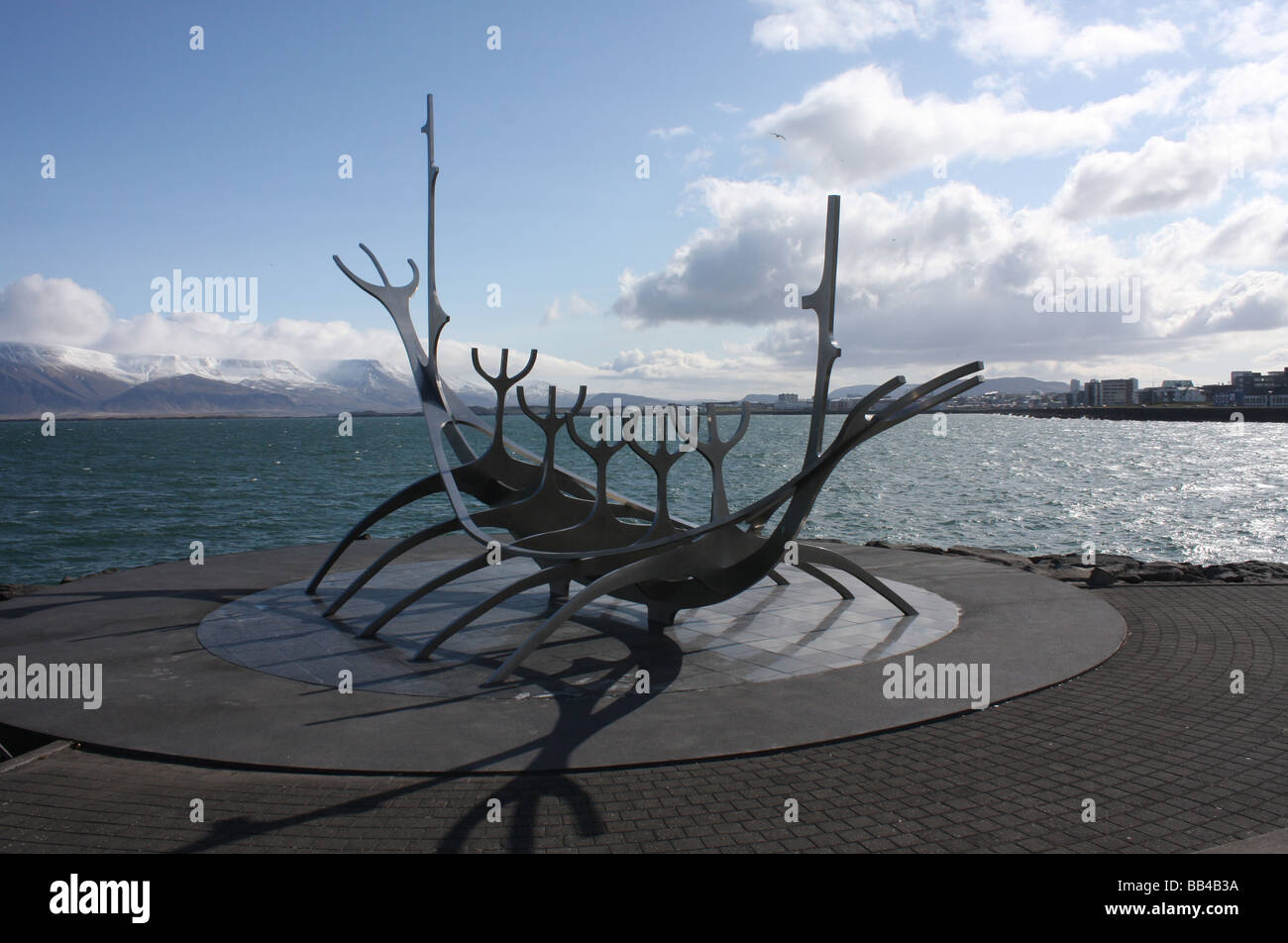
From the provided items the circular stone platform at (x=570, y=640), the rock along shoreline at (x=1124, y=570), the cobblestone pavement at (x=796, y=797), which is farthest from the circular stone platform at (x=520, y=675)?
the rock along shoreline at (x=1124, y=570)

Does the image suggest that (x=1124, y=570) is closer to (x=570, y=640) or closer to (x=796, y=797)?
(x=570, y=640)

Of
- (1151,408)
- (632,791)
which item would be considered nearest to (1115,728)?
(632,791)

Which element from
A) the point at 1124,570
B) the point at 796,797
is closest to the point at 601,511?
the point at 796,797

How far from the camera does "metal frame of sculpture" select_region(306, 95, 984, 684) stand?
1012 cm

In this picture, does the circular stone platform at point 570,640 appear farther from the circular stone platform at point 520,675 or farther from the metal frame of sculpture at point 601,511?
the metal frame of sculpture at point 601,511

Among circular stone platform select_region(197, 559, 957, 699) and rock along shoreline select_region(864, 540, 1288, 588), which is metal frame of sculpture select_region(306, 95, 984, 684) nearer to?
circular stone platform select_region(197, 559, 957, 699)

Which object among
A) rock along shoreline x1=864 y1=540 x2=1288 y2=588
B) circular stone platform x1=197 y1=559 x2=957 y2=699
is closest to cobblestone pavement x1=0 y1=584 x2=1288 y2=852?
circular stone platform x1=197 y1=559 x2=957 y2=699

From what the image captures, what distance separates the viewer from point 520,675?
9719mm

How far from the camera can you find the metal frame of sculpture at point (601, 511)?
10.1 meters

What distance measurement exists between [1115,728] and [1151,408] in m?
194

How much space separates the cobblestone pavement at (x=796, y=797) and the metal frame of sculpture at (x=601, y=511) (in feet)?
9.63

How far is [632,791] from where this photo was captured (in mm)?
6484
